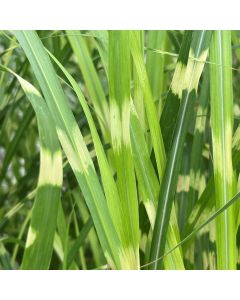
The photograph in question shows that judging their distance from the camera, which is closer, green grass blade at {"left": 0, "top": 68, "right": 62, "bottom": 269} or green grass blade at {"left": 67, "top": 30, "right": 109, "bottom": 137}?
green grass blade at {"left": 0, "top": 68, "right": 62, "bottom": 269}

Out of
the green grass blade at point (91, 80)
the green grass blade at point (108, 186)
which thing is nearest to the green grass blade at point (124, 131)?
the green grass blade at point (108, 186)

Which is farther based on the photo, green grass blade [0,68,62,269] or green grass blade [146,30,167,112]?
green grass blade [146,30,167,112]

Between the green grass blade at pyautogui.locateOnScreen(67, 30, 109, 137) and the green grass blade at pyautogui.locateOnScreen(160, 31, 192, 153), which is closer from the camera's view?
the green grass blade at pyautogui.locateOnScreen(160, 31, 192, 153)

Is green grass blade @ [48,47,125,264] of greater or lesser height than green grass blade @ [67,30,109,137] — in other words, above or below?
below

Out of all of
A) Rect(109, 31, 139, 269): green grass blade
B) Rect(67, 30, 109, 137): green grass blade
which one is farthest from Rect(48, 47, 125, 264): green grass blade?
Rect(67, 30, 109, 137): green grass blade

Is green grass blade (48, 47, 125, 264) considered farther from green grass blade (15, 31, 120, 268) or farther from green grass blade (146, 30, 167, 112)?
green grass blade (146, 30, 167, 112)

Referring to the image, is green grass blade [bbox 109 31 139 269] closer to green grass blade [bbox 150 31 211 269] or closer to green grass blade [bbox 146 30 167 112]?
green grass blade [bbox 150 31 211 269]

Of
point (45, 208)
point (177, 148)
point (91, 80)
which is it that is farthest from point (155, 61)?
point (45, 208)

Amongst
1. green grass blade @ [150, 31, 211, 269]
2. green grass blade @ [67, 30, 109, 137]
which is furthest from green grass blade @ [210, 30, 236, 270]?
green grass blade @ [67, 30, 109, 137]

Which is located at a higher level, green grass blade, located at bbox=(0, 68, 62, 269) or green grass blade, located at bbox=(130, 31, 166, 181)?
green grass blade, located at bbox=(130, 31, 166, 181)

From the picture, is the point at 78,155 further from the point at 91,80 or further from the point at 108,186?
the point at 91,80

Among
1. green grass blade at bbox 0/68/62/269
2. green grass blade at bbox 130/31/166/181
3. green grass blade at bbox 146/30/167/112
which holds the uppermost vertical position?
green grass blade at bbox 146/30/167/112

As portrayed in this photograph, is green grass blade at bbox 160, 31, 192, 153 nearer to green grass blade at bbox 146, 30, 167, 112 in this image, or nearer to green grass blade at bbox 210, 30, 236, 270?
green grass blade at bbox 210, 30, 236, 270

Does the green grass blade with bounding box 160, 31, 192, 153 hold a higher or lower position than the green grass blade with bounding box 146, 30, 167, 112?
lower
